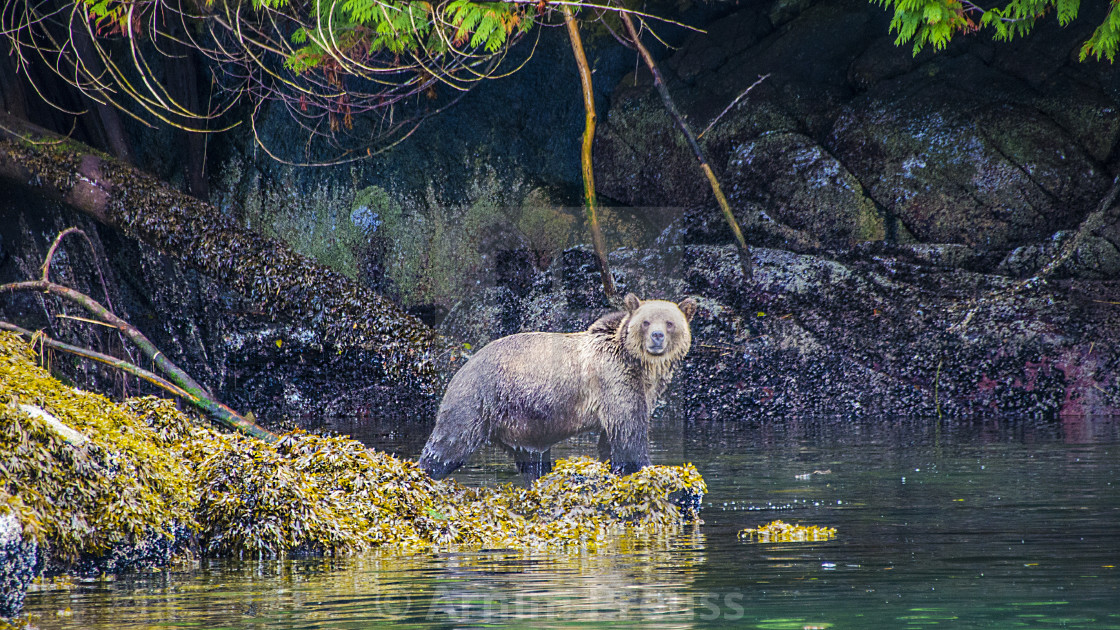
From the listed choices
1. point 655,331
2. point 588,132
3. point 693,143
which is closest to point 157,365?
point 655,331

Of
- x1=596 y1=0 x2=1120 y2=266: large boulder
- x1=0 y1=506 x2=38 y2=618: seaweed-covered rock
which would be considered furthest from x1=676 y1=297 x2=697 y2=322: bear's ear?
x1=596 y1=0 x2=1120 y2=266: large boulder

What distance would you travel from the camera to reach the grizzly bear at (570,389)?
26.9 feet

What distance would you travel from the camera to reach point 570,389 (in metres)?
8.26

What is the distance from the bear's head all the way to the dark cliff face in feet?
23.4

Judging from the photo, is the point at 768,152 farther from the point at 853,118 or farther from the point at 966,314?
the point at 966,314

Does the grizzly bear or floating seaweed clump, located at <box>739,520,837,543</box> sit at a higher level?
the grizzly bear

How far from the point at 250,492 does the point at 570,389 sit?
2585 millimetres

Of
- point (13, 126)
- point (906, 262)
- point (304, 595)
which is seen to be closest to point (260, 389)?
point (13, 126)

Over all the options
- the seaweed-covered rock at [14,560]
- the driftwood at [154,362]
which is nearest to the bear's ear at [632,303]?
the driftwood at [154,362]

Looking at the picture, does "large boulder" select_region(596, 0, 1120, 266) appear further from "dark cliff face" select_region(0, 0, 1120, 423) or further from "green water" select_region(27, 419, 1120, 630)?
"green water" select_region(27, 419, 1120, 630)

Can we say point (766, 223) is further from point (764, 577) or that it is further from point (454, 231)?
point (764, 577)

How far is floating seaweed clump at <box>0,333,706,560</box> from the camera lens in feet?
19.3

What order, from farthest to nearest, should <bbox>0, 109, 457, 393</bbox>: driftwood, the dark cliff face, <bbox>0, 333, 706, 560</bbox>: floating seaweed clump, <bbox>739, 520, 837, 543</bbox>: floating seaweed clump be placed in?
1. the dark cliff face
2. <bbox>0, 109, 457, 393</bbox>: driftwood
3. <bbox>739, 520, 837, 543</bbox>: floating seaweed clump
4. <bbox>0, 333, 706, 560</bbox>: floating seaweed clump

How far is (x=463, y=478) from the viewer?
933 centimetres
